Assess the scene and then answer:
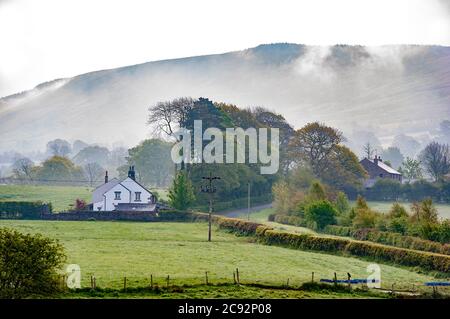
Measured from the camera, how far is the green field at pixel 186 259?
3067cm

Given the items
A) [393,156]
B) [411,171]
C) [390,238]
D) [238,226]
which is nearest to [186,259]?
[390,238]

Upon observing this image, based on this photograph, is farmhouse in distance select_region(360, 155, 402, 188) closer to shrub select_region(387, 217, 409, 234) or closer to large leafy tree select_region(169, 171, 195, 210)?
large leafy tree select_region(169, 171, 195, 210)

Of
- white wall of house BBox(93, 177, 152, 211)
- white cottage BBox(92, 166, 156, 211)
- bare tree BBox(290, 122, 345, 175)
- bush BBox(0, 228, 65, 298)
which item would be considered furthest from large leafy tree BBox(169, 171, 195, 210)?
bush BBox(0, 228, 65, 298)

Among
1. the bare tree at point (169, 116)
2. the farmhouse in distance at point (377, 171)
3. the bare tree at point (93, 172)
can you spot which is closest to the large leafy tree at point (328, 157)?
the farmhouse in distance at point (377, 171)

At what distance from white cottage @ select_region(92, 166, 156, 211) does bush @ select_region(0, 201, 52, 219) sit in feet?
28.1

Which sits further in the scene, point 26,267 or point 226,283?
point 226,283

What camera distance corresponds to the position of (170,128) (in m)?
89.9

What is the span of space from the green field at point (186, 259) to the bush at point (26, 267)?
2431mm

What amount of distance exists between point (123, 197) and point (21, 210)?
1321 cm

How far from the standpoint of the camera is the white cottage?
73.3 metres

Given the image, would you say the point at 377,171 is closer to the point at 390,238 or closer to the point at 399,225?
the point at 399,225

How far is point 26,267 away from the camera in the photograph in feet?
83.8
